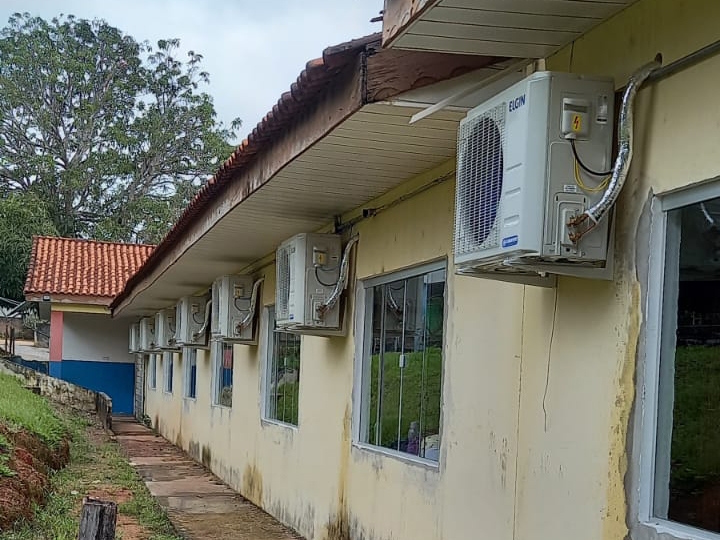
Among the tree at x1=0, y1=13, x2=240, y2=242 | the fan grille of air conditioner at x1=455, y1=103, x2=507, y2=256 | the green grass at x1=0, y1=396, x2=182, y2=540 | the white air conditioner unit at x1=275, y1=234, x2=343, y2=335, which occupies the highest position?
the tree at x1=0, y1=13, x2=240, y2=242

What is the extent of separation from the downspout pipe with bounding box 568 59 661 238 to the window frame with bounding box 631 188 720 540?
0.51ft

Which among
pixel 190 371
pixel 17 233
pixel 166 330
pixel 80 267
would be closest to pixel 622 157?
pixel 190 371

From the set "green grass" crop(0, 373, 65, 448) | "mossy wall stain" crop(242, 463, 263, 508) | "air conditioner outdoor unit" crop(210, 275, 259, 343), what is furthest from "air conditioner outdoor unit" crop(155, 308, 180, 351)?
"mossy wall stain" crop(242, 463, 263, 508)

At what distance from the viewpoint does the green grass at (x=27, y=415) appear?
35.9 feet

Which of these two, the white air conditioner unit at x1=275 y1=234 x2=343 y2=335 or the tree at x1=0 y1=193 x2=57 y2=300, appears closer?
the white air conditioner unit at x1=275 y1=234 x2=343 y2=335

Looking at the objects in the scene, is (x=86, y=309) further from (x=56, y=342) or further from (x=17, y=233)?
(x=17, y=233)

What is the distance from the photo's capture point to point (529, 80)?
357cm

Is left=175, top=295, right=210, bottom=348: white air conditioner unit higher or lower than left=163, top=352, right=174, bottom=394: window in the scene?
higher

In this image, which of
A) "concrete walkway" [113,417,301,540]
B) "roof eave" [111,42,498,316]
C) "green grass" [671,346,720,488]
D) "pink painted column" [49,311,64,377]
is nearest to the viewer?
"green grass" [671,346,720,488]

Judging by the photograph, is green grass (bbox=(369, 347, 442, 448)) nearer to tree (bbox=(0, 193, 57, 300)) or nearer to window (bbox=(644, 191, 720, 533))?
window (bbox=(644, 191, 720, 533))

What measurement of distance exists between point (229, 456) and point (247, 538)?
12.6 feet

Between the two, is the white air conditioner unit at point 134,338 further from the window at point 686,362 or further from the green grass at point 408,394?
the window at point 686,362

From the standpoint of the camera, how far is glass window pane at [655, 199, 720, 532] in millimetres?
3197

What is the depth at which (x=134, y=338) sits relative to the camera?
23.3 m
